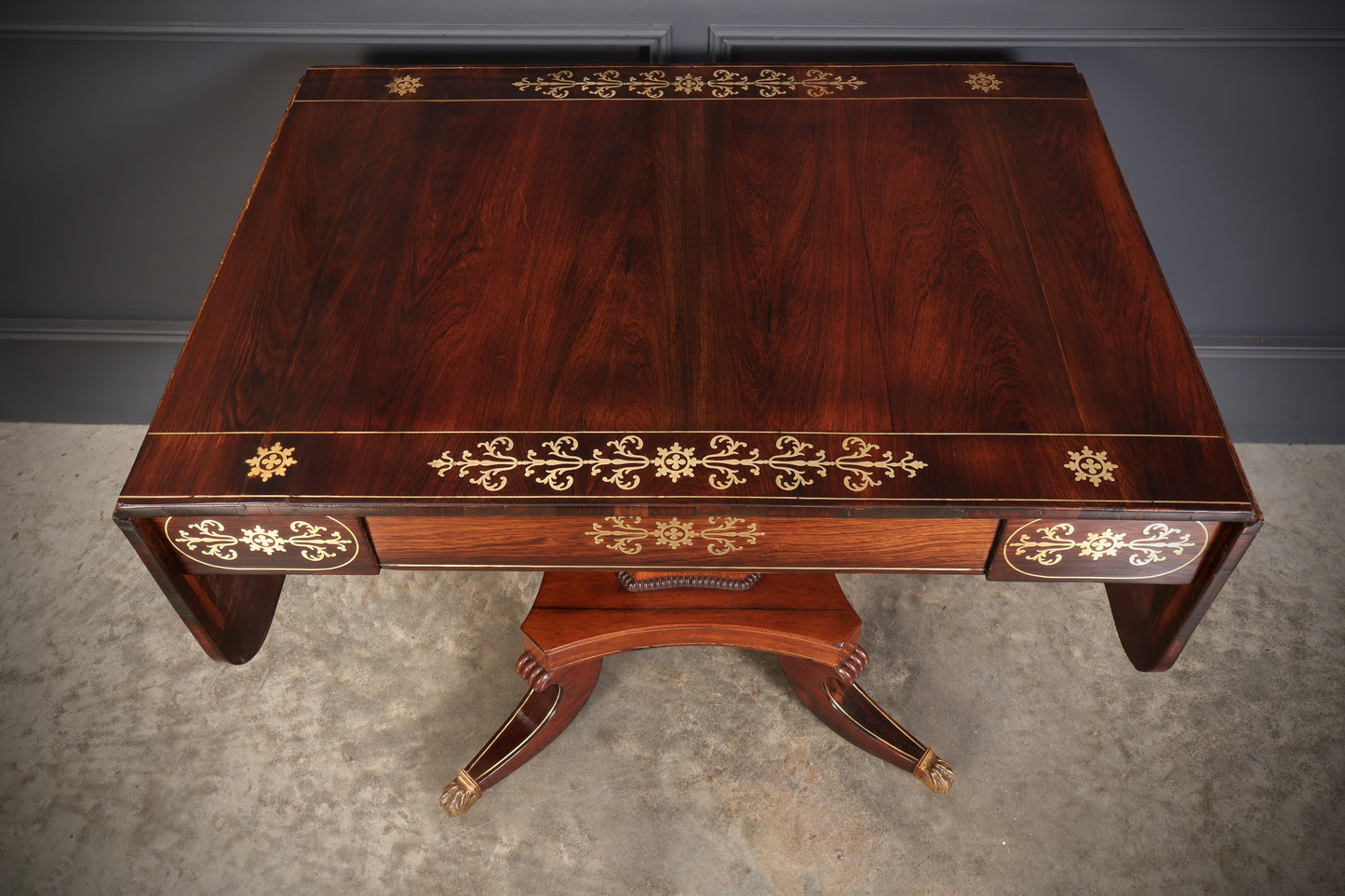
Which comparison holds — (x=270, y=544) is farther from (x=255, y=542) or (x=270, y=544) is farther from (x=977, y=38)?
(x=977, y=38)

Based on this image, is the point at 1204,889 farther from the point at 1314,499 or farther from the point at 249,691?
the point at 249,691

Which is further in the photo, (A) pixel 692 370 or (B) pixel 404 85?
(B) pixel 404 85

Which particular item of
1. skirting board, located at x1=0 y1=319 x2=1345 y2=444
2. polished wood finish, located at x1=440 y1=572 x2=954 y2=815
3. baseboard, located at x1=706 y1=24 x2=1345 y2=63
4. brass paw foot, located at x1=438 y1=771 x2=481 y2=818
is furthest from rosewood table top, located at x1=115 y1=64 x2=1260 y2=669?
skirting board, located at x1=0 y1=319 x2=1345 y2=444

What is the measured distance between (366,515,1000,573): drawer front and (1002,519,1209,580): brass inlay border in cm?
4

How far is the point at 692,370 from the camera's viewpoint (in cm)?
120

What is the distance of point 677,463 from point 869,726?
0.83 m

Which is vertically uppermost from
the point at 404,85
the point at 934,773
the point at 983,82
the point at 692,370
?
the point at 983,82

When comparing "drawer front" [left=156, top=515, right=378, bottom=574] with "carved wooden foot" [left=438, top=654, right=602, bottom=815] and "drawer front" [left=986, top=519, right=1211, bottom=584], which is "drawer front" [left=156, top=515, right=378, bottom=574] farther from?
"drawer front" [left=986, top=519, right=1211, bottom=584]

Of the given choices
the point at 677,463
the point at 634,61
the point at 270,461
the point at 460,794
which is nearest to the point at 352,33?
the point at 634,61

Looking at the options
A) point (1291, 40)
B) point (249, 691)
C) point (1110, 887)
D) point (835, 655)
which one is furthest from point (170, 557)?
point (1291, 40)

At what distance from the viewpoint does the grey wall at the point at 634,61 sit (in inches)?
65.6

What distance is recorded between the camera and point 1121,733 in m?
1.77

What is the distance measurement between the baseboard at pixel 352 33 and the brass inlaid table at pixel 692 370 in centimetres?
14

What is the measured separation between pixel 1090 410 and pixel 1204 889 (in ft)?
3.31
